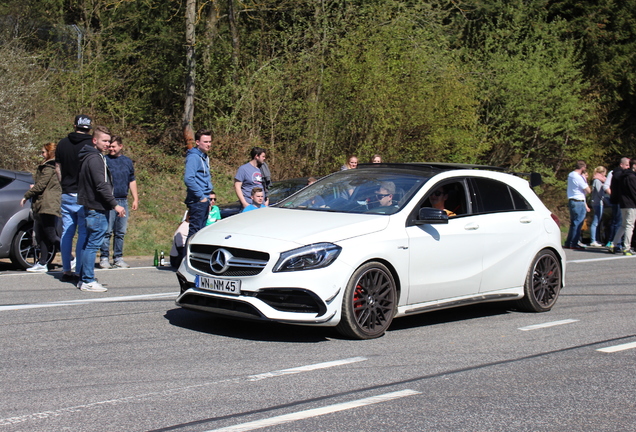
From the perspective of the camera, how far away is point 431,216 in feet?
24.8

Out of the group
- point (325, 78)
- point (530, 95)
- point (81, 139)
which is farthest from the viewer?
point (530, 95)

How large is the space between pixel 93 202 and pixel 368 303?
3963 millimetres

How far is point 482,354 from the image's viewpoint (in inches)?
266

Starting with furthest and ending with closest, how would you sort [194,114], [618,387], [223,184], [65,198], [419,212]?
1. [194,114]
2. [223,184]
3. [65,198]
4. [419,212]
5. [618,387]

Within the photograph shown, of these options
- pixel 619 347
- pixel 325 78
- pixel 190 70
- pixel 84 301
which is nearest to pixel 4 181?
pixel 84 301

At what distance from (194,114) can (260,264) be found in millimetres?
19519

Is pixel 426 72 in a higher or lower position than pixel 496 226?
higher

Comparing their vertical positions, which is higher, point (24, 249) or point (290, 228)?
point (290, 228)

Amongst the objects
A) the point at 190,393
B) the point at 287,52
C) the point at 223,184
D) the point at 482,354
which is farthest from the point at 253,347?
the point at 287,52

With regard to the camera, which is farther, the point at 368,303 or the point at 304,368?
the point at 368,303

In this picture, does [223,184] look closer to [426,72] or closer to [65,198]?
[426,72]

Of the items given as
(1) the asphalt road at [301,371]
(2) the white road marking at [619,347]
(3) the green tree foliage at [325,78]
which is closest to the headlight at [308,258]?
(1) the asphalt road at [301,371]

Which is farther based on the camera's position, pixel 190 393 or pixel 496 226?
pixel 496 226

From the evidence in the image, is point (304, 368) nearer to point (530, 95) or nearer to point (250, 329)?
point (250, 329)
